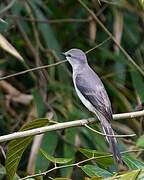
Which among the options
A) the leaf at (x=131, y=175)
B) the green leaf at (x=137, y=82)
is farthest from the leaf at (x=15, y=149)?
the green leaf at (x=137, y=82)

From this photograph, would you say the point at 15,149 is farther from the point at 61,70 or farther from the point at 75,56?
the point at 61,70

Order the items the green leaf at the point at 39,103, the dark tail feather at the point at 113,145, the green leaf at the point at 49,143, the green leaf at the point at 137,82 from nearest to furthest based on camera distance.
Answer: the dark tail feather at the point at 113,145
the green leaf at the point at 49,143
the green leaf at the point at 39,103
the green leaf at the point at 137,82

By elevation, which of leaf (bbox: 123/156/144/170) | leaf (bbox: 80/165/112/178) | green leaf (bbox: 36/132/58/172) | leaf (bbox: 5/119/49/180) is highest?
leaf (bbox: 5/119/49/180)

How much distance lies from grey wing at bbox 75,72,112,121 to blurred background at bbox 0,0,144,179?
559 mm

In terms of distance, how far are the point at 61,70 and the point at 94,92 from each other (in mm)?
1405

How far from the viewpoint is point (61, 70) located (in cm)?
548

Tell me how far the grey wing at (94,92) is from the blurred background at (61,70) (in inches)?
22.0

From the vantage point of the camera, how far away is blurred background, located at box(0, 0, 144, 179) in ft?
15.8

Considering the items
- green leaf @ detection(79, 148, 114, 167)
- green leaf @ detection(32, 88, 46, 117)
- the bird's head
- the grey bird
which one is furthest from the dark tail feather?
green leaf @ detection(32, 88, 46, 117)

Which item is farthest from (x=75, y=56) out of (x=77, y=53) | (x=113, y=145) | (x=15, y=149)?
(x=15, y=149)

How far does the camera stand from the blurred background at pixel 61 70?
4814 mm

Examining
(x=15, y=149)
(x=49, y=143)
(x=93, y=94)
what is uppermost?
(x=93, y=94)

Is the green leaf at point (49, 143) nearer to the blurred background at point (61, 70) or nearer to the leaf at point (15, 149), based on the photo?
the blurred background at point (61, 70)

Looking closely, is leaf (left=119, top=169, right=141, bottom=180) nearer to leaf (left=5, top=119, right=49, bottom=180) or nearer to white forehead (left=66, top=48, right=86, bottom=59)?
leaf (left=5, top=119, right=49, bottom=180)
